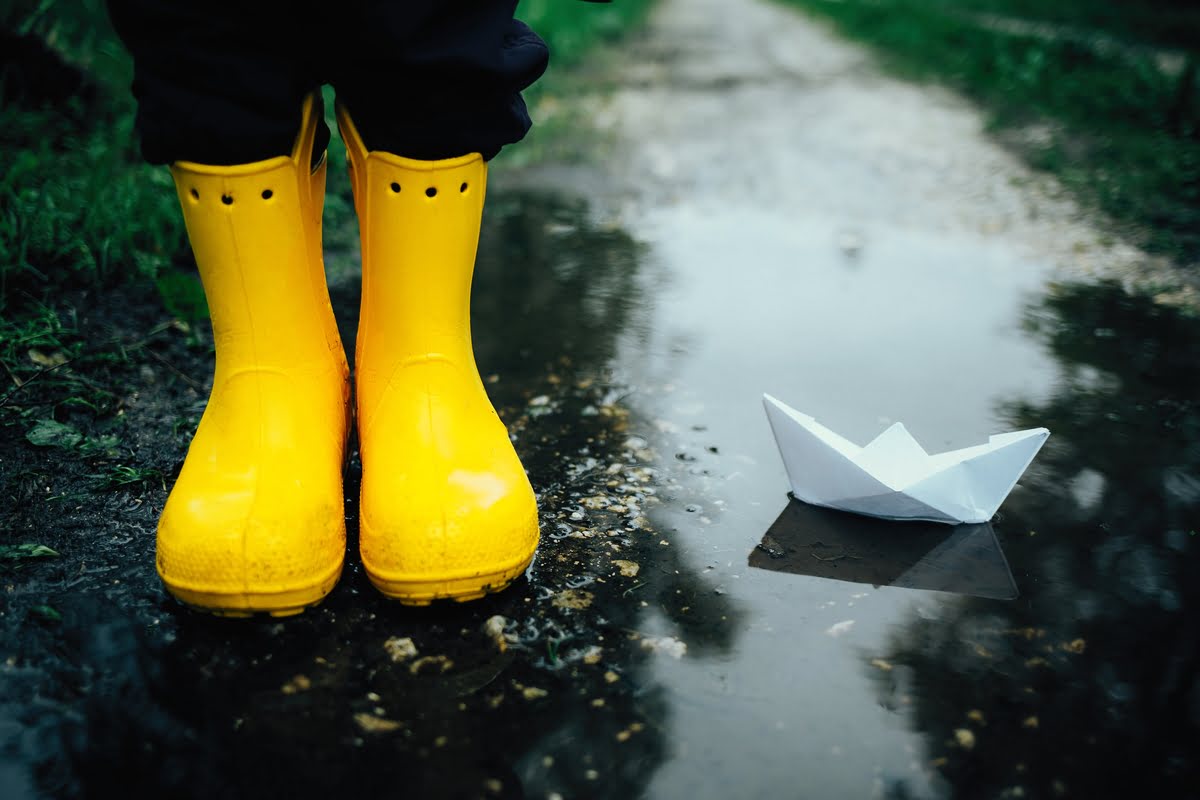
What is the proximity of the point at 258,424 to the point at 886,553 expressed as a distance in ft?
2.66

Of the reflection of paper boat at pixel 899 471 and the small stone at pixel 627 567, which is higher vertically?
the reflection of paper boat at pixel 899 471

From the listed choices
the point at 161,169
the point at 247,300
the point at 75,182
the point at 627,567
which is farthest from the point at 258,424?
the point at 161,169

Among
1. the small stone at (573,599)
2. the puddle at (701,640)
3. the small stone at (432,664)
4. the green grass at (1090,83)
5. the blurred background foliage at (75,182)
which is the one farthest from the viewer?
the green grass at (1090,83)

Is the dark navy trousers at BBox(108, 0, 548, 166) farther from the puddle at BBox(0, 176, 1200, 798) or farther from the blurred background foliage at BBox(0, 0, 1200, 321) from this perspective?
the blurred background foliage at BBox(0, 0, 1200, 321)

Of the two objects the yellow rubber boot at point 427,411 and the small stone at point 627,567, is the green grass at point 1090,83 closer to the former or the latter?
the small stone at point 627,567

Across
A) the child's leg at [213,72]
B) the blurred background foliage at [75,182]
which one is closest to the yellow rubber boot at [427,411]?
the child's leg at [213,72]

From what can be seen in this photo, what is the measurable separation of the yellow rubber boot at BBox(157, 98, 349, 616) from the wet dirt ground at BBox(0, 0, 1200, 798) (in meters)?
0.07

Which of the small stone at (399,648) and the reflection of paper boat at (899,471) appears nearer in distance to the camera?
the small stone at (399,648)

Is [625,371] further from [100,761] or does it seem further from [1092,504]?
[100,761]

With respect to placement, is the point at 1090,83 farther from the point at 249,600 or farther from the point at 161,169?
the point at 249,600

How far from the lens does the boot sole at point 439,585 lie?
1.08 meters

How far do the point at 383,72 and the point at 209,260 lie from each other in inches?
11.6

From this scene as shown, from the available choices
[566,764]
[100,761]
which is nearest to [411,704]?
[566,764]

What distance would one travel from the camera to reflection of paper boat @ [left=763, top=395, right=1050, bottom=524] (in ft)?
4.20
